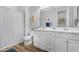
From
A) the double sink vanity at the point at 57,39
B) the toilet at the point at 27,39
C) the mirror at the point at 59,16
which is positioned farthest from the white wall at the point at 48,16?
the toilet at the point at 27,39

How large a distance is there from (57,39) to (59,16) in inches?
13.5

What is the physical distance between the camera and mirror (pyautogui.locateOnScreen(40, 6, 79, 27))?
1.07m

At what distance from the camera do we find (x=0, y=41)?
100cm

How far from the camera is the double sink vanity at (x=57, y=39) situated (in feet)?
3.67

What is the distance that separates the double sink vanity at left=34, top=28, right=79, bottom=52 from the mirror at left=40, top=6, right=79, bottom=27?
3.5 inches

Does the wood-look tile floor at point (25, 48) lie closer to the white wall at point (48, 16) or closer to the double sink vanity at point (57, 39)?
the double sink vanity at point (57, 39)

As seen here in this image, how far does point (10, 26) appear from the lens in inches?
40.6

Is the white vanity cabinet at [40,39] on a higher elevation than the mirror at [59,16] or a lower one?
lower

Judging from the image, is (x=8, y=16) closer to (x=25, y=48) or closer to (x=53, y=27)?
(x=25, y=48)

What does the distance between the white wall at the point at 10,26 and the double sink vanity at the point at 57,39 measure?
0.75ft

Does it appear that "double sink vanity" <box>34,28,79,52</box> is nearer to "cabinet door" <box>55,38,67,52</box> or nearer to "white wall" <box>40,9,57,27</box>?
"cabinet door" <box>55,38,67,52</box>
